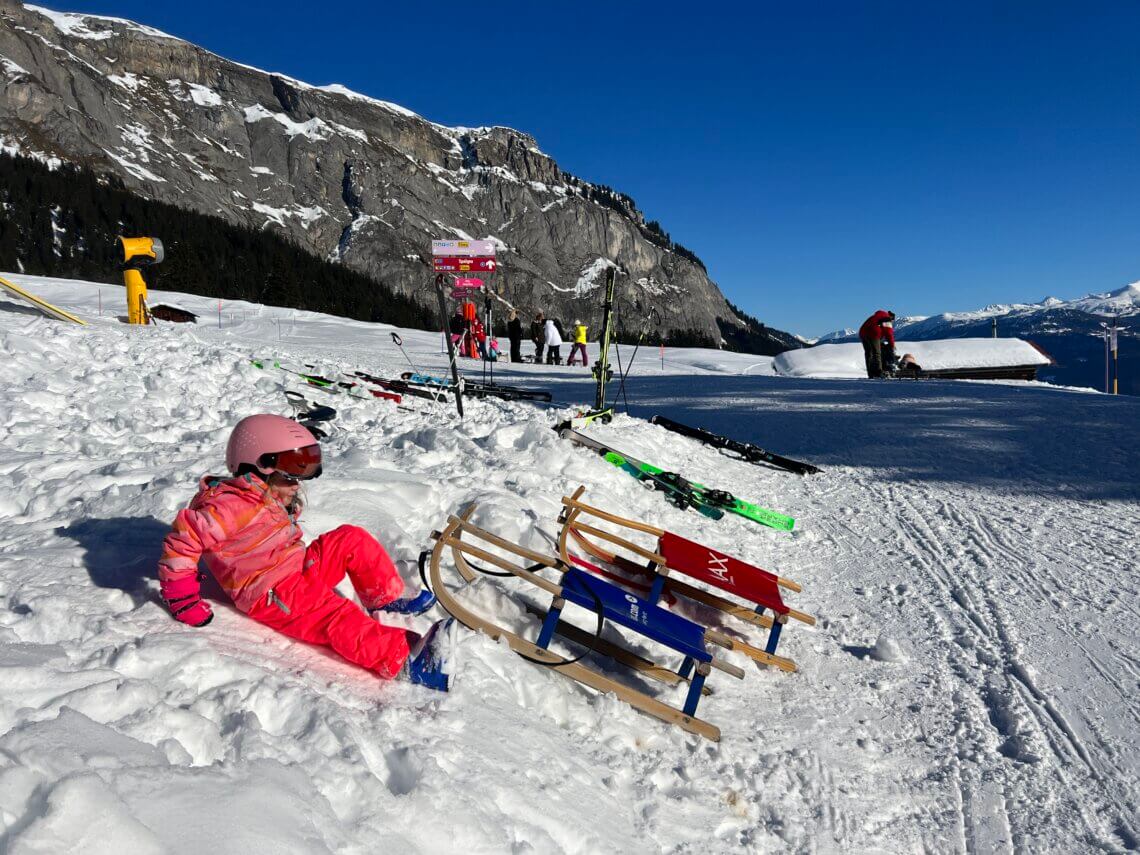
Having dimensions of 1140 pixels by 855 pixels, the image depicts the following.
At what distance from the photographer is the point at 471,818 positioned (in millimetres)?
2148

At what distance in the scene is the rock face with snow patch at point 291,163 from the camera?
417ft

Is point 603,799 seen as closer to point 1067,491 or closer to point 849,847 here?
point 849,847

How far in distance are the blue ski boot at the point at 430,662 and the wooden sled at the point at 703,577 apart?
1.48m

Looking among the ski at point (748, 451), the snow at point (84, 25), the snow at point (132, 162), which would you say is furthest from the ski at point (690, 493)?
the snow at point (84, 25)

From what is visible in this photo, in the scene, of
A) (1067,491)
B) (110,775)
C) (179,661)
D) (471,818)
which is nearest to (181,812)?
(110,775)

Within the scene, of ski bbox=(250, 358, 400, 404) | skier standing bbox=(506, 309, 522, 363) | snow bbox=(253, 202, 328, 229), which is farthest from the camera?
snow bbox=(253, 202, 328, 229)

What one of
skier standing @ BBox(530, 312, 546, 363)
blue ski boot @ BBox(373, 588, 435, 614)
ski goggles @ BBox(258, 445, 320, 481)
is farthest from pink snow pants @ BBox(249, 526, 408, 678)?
skier standing @ BBox(530, 312, 546, 363)

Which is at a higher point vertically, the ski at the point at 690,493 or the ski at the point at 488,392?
the ski at the point at 488,392

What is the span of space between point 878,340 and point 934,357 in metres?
7.69

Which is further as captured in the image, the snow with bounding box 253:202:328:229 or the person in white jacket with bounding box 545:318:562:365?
the snow with bounding box 253:202:328:229

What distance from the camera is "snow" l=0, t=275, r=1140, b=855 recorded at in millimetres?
A: 1979

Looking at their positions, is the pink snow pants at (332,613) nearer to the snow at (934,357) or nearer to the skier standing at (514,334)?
the skier standing at (514,334)

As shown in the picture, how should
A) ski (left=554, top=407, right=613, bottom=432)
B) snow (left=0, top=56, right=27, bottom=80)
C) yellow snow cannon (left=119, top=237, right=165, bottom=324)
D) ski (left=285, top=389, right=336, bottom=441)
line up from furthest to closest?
snow (left=0, top=56, right=27, bottom=80) < yellow snow cannon (left=119, top=237, right=165, bottom=324) < ski (left=554, top=407, right=613, bottom=432) < ski (left=285, top=389, right=336, bottom=441)

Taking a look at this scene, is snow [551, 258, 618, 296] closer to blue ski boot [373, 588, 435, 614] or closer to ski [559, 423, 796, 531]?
ski [559, 423, 796, 531]
